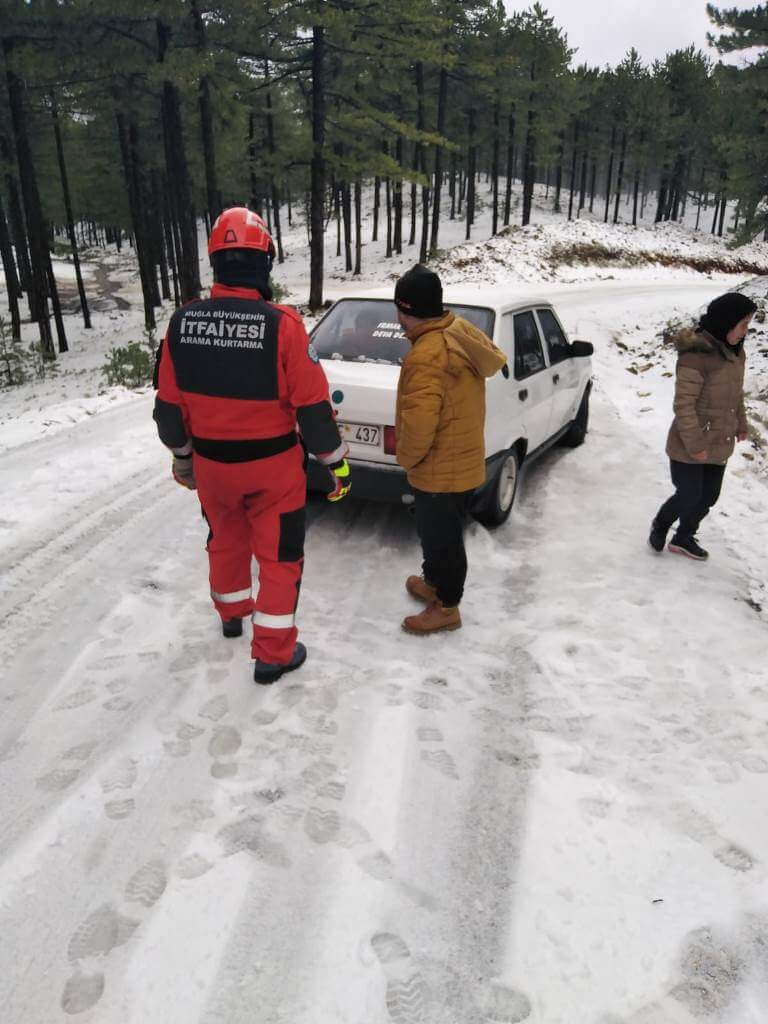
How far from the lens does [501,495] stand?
17.6 ft

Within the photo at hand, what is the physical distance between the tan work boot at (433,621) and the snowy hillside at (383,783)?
0.07m

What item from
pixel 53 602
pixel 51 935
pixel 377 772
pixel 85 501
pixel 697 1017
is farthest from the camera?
pixel 85 501

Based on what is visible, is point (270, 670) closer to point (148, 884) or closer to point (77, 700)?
point (77, 700)

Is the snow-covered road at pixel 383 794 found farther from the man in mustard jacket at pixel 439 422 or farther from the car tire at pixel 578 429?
the car tire at pixel 578 429

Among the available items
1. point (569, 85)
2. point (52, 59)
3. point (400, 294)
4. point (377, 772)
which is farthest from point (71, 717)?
point (569, 85)

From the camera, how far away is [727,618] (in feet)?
14.1

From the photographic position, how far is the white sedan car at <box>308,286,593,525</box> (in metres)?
4.75

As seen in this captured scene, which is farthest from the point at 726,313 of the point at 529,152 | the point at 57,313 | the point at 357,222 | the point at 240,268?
the point at 529,152

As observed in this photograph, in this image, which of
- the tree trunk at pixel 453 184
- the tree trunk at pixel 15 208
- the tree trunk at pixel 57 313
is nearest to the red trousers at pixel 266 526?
the tree trunk at pixel 57 313

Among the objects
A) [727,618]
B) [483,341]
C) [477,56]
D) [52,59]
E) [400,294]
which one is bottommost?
[727,618]

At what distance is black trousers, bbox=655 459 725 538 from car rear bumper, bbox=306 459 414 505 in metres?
1.98

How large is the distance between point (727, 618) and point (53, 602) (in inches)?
172

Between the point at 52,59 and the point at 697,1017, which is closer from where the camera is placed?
the point at 697,1017

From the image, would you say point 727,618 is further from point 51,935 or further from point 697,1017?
point 51,935
